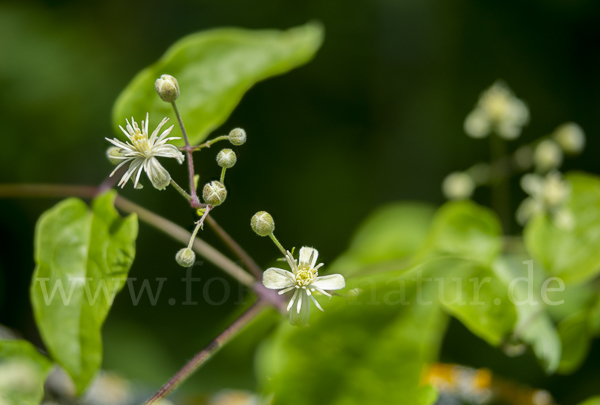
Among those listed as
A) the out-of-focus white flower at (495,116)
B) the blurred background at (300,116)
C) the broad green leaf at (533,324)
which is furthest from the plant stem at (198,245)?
the out-of-focus white flower at (495,116)

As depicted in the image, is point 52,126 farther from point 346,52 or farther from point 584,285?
point 584,285

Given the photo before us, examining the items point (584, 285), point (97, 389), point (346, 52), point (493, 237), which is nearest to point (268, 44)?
point (493, 237)

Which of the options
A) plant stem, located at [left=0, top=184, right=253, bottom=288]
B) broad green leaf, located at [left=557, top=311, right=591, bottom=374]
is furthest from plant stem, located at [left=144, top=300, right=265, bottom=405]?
broad green leaf, located at [left=557, top=311, right=591, bottom=374]

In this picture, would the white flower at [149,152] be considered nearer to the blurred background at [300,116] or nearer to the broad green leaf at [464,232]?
the broad green leaf at [464,232]

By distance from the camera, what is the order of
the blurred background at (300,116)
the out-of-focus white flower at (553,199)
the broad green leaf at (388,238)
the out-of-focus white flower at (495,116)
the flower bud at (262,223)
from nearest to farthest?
the flower bud at (262,223), the out-of-focus white flower at (553,199), the broad green leaf at (388,238), the out-of-focus white flower at (495,116), the blurred background at (300,116)

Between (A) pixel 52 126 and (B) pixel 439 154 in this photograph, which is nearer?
(A) pixel 52 126

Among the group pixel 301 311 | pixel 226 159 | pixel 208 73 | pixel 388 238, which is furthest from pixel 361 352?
pixel 388 238

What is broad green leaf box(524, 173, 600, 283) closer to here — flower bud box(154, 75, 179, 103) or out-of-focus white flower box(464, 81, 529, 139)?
out-of-focus white flower box(464, 81, 529, 139)
